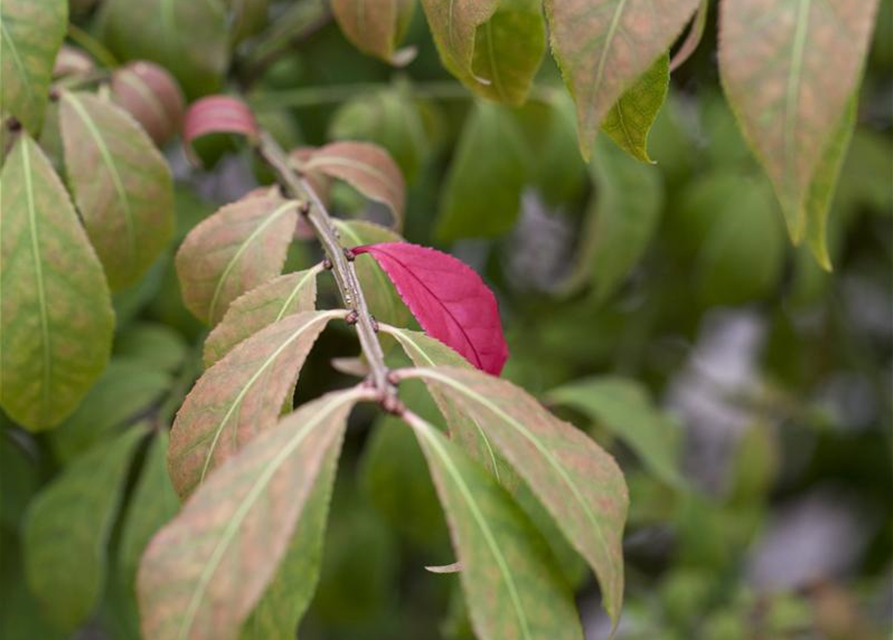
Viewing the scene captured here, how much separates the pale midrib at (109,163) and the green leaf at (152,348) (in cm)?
27

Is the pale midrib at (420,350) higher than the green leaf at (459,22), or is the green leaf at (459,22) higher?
the green leaf at (459,22)

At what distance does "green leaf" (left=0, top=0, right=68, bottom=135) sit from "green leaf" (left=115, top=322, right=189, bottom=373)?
374 millimetres

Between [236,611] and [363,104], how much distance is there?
27.0 inches

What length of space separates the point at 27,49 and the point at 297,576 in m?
0.31

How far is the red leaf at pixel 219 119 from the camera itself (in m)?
0.75

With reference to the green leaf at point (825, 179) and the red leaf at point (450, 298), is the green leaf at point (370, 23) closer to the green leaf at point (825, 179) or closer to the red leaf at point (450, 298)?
the red leaf at point (450, 298)

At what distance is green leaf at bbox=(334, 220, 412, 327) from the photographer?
614 mm

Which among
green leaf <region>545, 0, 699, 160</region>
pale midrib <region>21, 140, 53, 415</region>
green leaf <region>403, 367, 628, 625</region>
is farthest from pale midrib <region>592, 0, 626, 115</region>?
pale midrib <region>21, 140, 53, 415</region>

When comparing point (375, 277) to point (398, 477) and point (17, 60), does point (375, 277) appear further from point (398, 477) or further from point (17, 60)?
point (398, 477)

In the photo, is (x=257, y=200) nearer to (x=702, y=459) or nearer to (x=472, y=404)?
(x=472, y=404)

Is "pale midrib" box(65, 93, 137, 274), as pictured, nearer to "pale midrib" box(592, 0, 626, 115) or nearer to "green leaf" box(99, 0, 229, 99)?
"green leaf" box(99, 0, 229, 99)

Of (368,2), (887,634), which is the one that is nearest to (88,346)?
(368,2)

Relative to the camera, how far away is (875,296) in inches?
76.2

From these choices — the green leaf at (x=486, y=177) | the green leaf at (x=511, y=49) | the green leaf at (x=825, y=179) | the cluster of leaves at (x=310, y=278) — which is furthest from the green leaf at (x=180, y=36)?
the green leaf at (x=825, y=179)
